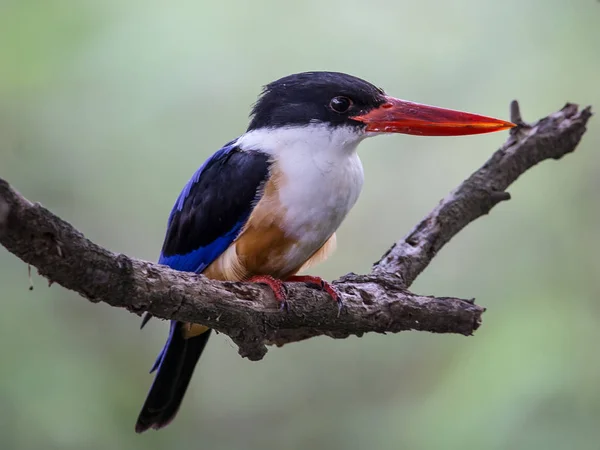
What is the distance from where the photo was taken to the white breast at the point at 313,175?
1838mm

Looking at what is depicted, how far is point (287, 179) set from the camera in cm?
185

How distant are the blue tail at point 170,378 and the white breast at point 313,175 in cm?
51

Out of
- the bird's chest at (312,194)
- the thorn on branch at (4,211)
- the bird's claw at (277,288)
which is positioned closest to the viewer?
the thorn on branch at (4,211)

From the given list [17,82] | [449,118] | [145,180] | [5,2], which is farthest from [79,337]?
[449,118]

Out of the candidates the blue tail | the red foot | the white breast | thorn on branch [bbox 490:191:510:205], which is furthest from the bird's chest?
thorn on branch [bbox 490:191:510:205]

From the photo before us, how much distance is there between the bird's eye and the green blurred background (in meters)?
1.15

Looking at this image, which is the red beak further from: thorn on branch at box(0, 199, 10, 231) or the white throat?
thorn on branch at box(0, 199, 10, 231)

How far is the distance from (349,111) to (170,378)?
102 cm

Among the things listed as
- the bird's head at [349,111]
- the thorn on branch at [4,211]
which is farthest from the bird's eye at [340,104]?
the thorn on branch at [4,211]

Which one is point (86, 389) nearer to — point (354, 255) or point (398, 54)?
point (354, 255)

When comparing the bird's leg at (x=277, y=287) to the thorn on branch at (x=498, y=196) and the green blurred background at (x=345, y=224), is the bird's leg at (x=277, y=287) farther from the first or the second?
the green blurred background at (x=345, y=224)

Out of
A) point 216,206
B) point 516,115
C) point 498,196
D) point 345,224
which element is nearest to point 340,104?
point 216,206

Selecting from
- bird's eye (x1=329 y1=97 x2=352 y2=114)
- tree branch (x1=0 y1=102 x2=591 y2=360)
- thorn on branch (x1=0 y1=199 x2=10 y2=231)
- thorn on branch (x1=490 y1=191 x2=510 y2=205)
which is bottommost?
thorn on branch (x1=0 y1=199 x2=10 y2=231)

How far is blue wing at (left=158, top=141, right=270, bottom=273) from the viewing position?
187 cm
